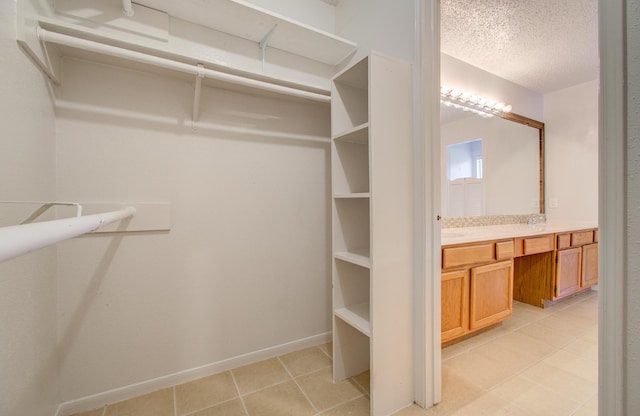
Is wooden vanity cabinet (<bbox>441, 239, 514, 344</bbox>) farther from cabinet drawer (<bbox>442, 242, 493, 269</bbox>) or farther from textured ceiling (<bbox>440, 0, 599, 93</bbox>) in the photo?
textured ceiling (<bbox>440, 0, 599, 93</bbox>)

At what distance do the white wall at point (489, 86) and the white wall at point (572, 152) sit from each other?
0.20 metres

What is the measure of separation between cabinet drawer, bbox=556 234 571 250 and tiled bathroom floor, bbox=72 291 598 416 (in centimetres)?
81

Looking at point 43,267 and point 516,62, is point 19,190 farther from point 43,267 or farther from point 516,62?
point 516,62

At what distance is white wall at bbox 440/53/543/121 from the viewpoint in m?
2.24

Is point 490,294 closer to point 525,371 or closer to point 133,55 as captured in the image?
point 525,371

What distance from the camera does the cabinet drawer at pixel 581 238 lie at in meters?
2.52

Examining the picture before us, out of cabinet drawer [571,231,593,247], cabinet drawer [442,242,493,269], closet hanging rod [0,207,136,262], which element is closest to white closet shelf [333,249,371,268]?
cabinet drawer [442,242,493,269]

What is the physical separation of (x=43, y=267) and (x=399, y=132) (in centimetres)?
168

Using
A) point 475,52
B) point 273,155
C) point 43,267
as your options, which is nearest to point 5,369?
point 43,267

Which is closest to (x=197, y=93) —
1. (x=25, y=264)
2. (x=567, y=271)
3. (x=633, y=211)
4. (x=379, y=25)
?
(x=25, y=264)

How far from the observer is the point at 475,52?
2.20 metres

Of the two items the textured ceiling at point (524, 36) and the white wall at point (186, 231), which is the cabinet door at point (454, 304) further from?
the textured ceiling at point (524, 36)

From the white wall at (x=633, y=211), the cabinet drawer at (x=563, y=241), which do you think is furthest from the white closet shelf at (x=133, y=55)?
the cabinet drawer at (x=563, y=241)

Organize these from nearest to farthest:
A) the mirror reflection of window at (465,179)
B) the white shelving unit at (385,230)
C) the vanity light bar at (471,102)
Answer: the white shelving unit at (385,230), the vanity light bar at (471,102), the mirror reflection of window at (465,179)
